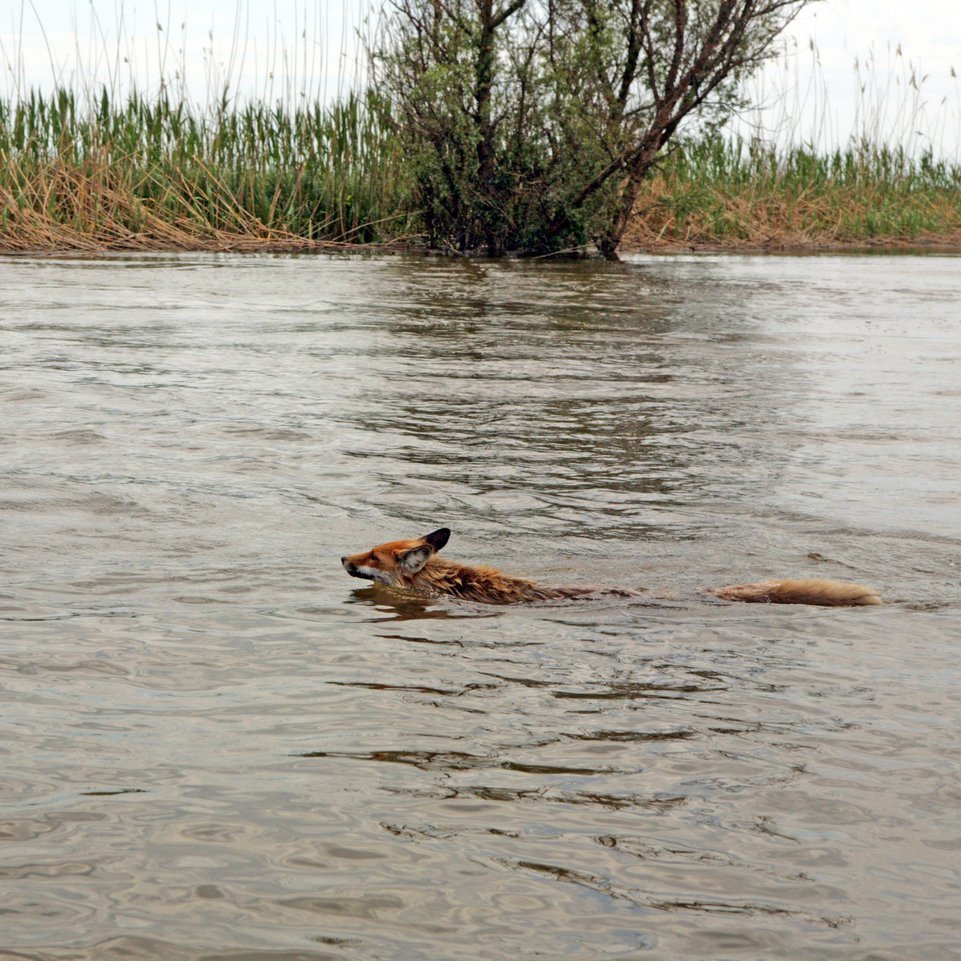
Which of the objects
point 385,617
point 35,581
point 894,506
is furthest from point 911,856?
point 894,506

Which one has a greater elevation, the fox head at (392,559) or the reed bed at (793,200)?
the reed bed at (793,200)

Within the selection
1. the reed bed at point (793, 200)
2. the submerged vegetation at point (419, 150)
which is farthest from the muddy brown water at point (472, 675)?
the reed bed at point (793, 200)

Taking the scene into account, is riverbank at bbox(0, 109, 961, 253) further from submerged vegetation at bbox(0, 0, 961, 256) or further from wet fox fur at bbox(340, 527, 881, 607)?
wet fox fur at bbox(340, 527, 881, 607)

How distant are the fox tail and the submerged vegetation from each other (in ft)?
50.2

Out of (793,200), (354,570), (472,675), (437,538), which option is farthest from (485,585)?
(793,200)

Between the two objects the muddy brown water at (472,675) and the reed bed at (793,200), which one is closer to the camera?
the muddy brown water at (472,675)

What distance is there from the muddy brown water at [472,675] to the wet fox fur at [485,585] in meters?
0.09

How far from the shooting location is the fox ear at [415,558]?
17.0 ft

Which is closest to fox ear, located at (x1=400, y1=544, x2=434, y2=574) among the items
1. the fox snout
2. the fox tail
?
the fox snout

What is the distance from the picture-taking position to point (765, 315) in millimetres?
14211

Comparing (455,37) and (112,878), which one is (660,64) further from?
(112,878)

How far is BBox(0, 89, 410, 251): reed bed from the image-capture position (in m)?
20.6

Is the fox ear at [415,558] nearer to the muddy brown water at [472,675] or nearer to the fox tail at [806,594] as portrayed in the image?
the muddy brown water at [472,675]

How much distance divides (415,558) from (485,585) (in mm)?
290
